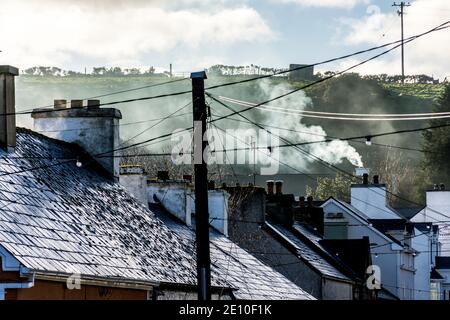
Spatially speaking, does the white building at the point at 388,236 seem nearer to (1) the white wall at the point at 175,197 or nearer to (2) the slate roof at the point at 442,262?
(2) the slate roof at the point at 442,262

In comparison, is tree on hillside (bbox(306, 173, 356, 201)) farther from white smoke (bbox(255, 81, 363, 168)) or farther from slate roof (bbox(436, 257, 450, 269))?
slate roof (bbox(436, 257, 450, 269))

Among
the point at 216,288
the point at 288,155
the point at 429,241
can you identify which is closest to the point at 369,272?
the point at 429,241

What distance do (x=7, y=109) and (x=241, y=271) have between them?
1140 cm

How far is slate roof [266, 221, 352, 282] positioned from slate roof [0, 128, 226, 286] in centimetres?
1809

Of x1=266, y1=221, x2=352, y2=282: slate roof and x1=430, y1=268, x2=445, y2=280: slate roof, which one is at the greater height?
x1=266, y1=221, x2=352, y2=282: slate roof

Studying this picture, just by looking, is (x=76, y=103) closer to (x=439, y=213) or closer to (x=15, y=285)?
(x=15, y=285)

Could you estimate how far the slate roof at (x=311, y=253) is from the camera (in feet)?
188

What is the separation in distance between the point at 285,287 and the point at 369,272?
20.3 m

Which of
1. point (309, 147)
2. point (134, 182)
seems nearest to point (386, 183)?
point (309, 147)

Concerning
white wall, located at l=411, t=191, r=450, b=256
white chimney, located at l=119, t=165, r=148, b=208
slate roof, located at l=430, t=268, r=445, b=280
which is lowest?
slate roof, located at l=430, t=268, r=445, b=280

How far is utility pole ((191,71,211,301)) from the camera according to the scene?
1137 inches

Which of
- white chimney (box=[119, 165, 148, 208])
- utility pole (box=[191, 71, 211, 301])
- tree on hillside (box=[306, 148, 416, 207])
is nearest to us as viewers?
utility pole (box=[191, 71, 211, 301])

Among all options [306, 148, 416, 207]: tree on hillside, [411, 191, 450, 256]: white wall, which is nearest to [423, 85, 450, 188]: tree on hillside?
[306, 148, 416, 207]: tree on hillside

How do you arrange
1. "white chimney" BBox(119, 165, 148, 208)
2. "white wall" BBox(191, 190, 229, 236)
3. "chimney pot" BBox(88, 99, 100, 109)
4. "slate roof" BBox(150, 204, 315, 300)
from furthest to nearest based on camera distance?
1. "white wall" BBox(191, 190, 229, 236)
2. "white chimney" BBox(119, 165, 148, 208)
3. "chimney pot" BBox(88, 99, 100, 109)
4. "slate roof" BBox(150, 204, 315, 300)
